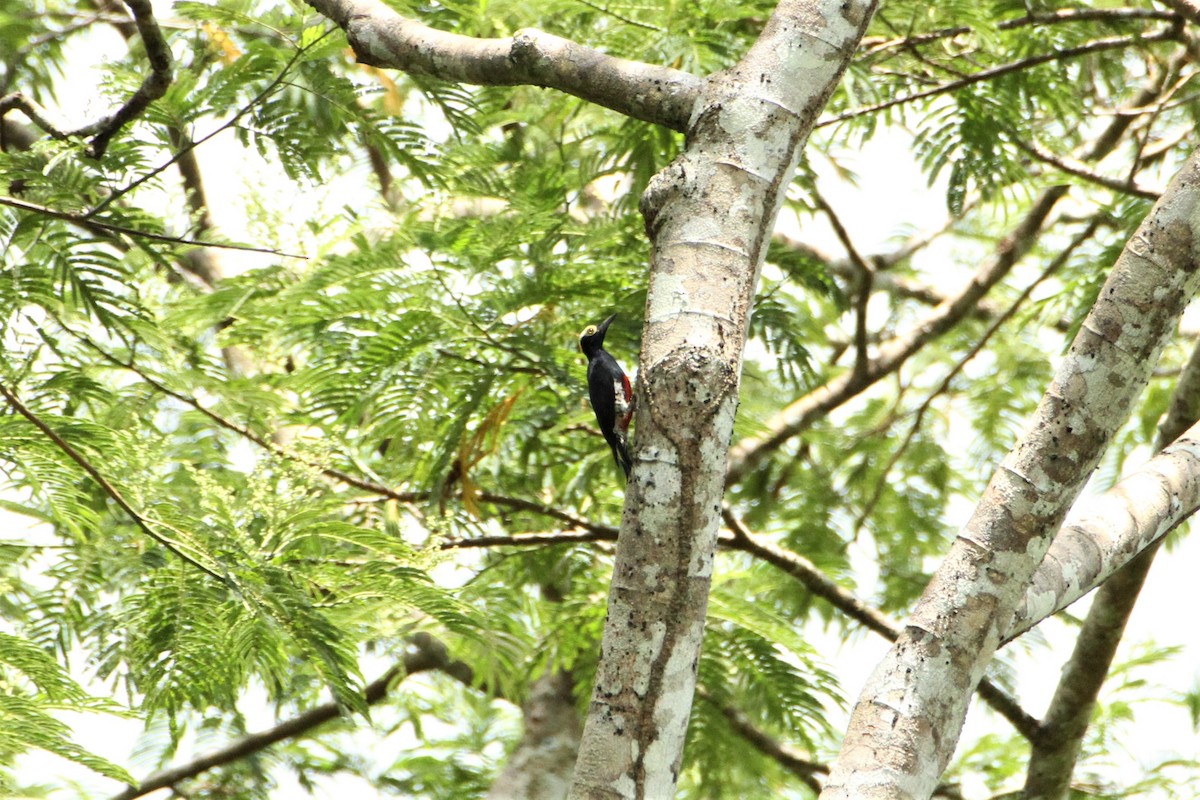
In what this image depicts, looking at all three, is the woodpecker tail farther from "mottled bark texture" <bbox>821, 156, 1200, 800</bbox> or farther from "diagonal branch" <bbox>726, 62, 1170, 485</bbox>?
"diagonal branch" <bbox>726, 62, 1170, 485</bbox>

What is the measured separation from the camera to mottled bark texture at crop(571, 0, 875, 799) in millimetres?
1934

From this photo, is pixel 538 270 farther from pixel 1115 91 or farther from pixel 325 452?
pixel 1115 91

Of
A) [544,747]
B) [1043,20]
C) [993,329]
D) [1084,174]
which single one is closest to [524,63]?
[1043,20]

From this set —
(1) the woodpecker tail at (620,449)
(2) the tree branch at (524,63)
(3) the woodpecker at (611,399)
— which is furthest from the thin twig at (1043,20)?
(2) the tree branch at (524,63)

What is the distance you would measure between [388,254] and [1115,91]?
367cm

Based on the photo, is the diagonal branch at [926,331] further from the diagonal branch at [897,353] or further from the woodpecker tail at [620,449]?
the woodpecker tail at [620,449]

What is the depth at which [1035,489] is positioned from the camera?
220 centimetres

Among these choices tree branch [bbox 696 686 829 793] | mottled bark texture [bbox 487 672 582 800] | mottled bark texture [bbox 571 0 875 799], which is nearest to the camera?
mottled bark texture [bbox 571 0 875 799]

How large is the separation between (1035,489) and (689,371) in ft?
2.27

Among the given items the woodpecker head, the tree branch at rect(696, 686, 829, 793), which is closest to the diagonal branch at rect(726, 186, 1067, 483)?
the tree branch at rect(696, 686, 829, 793)

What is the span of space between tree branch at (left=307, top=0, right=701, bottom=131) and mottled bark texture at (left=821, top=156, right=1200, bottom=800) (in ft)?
2.85

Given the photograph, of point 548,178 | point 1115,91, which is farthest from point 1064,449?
point 1115,91

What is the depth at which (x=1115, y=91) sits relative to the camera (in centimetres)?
554

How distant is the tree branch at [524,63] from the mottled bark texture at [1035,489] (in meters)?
0.87
